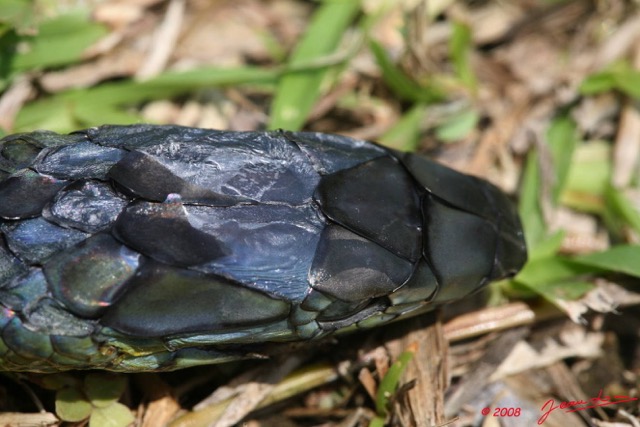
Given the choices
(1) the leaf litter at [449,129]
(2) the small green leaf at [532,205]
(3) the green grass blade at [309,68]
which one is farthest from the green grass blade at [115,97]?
(2) the small green leaf at [532,205]

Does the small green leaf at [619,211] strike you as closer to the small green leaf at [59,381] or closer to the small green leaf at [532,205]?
the small green leaf at [532,205]

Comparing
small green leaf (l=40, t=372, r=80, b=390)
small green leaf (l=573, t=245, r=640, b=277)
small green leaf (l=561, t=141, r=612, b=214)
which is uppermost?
small green leaf (l=561, t=141, r=612, b=214)

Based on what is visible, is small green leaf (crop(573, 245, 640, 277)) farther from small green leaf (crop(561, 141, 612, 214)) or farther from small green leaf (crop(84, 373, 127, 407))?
small green leaf (crop(84, 373, 127, 407))

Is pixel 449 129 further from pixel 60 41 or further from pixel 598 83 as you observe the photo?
pixel 60 41

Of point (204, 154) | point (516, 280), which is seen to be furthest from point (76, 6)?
point (516, 280)

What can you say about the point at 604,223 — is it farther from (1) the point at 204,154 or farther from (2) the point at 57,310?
(2) the point at 57,310

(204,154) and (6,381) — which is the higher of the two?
(204,154)

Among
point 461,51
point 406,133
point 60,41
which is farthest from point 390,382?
point 60,41

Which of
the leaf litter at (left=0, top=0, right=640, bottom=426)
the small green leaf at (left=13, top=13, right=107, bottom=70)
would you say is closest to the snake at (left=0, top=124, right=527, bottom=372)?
the leaf litter at (left=0, top=0, right=640, bottom=426)
